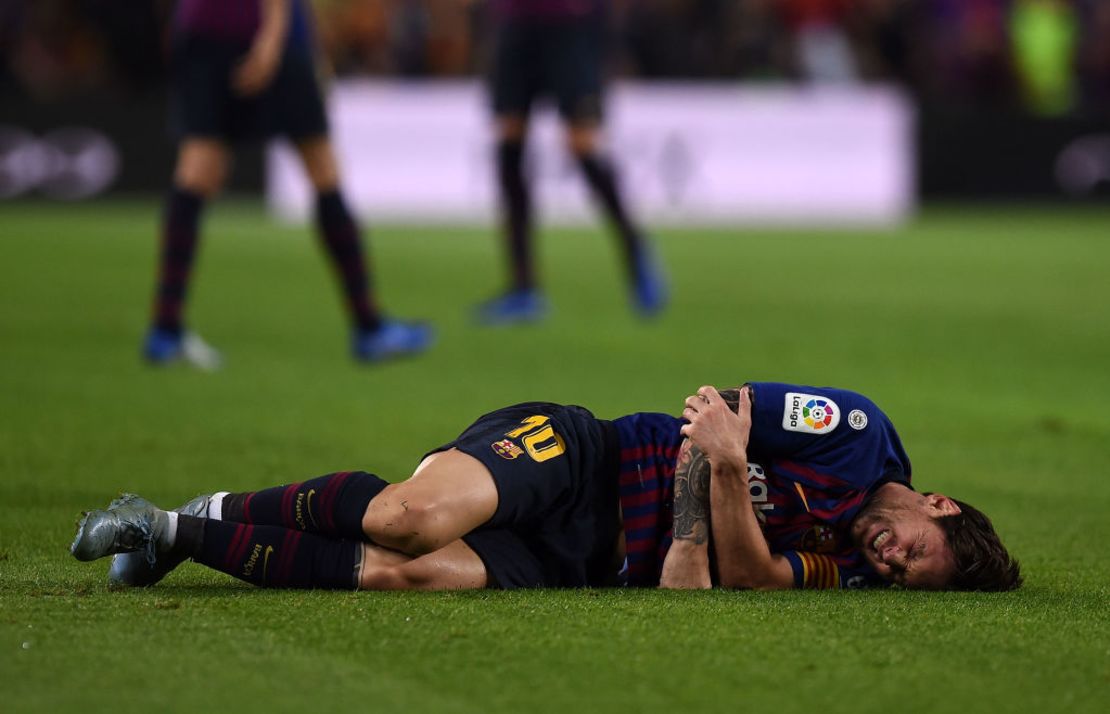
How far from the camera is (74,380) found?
731cm

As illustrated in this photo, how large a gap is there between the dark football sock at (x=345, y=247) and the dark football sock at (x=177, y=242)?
0.54 meters

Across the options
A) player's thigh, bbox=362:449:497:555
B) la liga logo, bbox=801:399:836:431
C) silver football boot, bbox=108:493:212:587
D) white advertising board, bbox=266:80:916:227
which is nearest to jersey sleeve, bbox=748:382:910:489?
la liga logo, bbox=801:399:836:431

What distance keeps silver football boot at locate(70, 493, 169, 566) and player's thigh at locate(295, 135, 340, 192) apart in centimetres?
406

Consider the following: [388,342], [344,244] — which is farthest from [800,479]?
[388,342]

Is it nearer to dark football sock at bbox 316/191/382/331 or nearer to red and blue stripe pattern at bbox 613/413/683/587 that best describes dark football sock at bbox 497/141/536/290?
dark football sock at bbox 316/191/382/331

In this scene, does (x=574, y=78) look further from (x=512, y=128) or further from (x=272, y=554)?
(x=272, y=554)

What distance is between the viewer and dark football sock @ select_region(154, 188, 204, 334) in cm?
751

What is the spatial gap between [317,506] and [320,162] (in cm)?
403

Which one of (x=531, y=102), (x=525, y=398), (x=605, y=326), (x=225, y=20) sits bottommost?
(x=605, y=326)

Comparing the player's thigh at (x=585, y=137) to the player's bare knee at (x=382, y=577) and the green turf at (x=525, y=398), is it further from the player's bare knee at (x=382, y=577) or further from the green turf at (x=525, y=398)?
the player's bare knee at (x=382, y=577)

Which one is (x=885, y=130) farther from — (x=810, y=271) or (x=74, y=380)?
(x=74, y=380)

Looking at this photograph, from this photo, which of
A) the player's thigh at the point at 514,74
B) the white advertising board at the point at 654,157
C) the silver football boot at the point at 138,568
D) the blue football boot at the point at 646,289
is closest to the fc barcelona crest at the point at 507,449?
the silver football boot at the point at 138,568

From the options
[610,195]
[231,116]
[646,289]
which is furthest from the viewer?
[646,289]

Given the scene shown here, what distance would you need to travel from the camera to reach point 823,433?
3.97 meters
